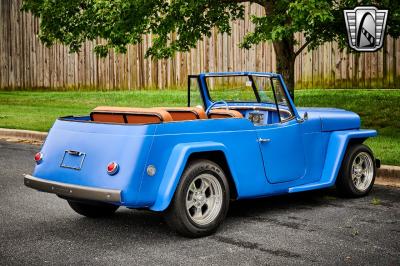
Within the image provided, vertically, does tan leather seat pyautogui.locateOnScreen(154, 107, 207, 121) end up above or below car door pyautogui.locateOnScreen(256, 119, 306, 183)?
above

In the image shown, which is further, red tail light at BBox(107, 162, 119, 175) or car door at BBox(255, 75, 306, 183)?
car door at BBox(255, 75, 306, 183)

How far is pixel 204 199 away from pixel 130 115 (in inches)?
39.0

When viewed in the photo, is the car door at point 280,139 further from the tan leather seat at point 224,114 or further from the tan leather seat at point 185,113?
the tan leather seat at point 185,113

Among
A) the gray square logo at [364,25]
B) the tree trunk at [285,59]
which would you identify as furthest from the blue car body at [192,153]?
the tree trunk at [285,59]

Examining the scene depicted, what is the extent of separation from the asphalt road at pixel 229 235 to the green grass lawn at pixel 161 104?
8.99 ft

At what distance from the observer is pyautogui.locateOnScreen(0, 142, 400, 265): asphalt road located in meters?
5.43

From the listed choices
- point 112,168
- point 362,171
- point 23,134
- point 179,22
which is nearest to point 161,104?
point 23,134

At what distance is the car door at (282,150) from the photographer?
22.2 ft

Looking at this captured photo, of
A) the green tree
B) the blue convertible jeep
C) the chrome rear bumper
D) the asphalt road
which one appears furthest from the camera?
the green tree

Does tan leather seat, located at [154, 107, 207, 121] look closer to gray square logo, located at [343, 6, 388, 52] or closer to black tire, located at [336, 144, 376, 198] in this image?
black tire, located at [336, 144, 376, 198]

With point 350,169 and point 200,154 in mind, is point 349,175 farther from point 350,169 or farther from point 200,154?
point 200,154

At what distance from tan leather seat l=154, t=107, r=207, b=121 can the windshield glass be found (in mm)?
669

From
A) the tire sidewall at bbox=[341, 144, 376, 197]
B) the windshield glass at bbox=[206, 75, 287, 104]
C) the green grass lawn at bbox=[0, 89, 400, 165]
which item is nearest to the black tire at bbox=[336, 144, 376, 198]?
the tire sidewall at bbox=[341, 144, 376, 197]

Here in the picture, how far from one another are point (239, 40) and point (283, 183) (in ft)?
39.0
